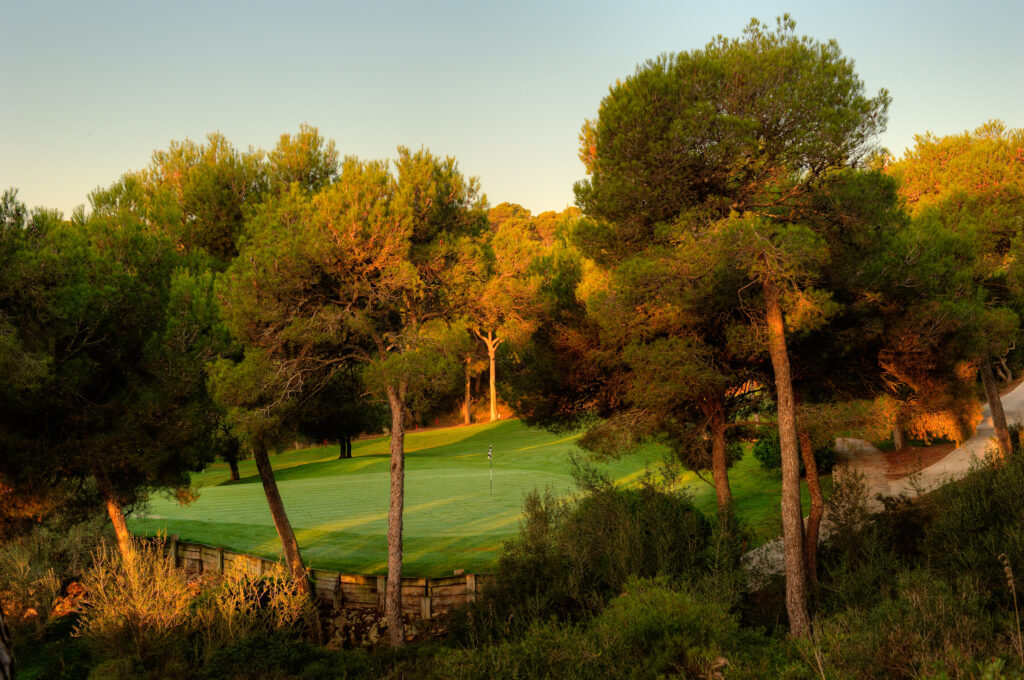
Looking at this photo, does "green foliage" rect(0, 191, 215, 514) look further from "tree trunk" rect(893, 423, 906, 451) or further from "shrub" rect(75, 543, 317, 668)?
"tree trunk" rect(893, 423, 906, 451)

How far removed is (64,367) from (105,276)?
1.91 meters

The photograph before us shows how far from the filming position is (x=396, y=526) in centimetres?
1253

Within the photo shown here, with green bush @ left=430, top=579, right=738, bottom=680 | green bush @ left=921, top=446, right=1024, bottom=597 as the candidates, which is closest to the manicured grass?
green bush @ left=921, top=446, right=1024, bottom=597

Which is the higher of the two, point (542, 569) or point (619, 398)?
point (619, 398)

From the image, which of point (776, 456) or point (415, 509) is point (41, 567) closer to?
point (415, 509)

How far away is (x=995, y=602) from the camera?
8984 millimetres

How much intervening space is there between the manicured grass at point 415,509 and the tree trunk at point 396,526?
2308 mm

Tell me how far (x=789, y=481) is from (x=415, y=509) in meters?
12.5

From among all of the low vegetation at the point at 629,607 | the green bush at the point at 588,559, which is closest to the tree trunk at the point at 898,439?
the low vegetation at the point at 629,607

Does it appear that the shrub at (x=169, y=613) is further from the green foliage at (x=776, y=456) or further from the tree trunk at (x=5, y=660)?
the green foliage at (x=776, y=456)

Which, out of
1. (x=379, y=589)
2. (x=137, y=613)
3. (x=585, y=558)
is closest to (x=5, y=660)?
(x=137, y=613)

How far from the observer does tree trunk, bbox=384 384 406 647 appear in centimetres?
1218

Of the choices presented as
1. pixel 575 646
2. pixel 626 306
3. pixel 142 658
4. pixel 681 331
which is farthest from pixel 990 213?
pixel 142 658

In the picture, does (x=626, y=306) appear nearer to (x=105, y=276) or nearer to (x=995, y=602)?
(x=995, y=602)
